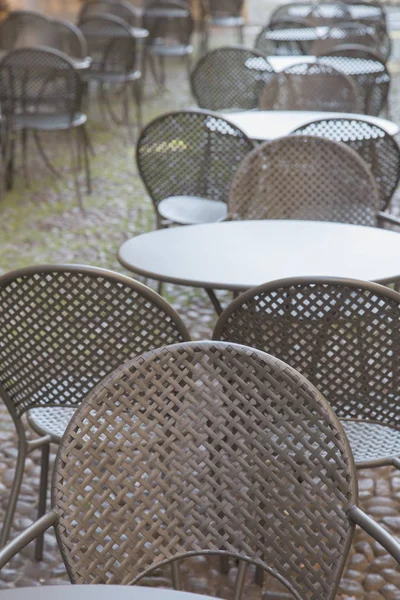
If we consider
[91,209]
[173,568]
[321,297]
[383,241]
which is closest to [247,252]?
[383,241]

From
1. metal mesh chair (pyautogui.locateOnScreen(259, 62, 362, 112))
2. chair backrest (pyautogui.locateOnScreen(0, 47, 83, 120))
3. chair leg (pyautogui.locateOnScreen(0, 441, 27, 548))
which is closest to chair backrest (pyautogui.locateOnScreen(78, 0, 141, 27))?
chair backrest (pyautogui.locateOnScreen(0, 47, 83, 120))

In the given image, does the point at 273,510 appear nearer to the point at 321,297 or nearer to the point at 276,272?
the point at 321,297

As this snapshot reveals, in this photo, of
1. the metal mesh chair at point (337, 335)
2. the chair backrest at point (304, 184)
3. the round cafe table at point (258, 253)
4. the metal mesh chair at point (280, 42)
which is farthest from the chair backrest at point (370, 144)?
the metal mesh chair at point (280, 42)

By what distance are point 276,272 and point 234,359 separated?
95cm

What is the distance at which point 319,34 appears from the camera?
26.2 feet

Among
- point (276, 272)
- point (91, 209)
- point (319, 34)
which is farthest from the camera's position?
point (319, 34)

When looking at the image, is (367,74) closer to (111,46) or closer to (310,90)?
(310,90)

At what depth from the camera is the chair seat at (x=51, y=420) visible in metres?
2.33

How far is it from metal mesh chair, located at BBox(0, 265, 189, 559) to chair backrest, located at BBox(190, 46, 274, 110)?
12.9 feet

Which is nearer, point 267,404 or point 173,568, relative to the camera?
point 267,404

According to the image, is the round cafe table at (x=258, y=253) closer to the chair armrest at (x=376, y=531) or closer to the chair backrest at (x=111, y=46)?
the chair armrest at (x=376, y=531)

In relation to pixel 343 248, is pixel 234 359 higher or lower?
higher

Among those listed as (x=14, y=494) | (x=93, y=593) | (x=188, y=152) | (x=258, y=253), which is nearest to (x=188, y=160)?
(x=188, y=152)

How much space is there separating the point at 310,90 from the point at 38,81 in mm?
1678
